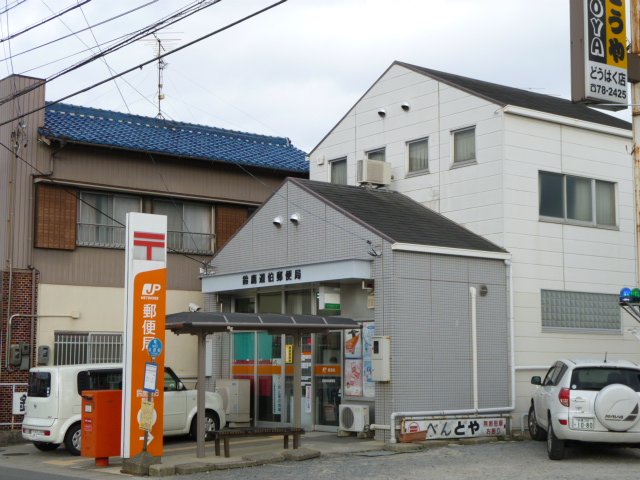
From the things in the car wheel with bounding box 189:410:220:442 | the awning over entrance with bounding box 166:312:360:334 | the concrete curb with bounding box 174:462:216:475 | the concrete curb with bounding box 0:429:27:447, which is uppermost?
the awning over entrance with bounding box 166:312:360:334

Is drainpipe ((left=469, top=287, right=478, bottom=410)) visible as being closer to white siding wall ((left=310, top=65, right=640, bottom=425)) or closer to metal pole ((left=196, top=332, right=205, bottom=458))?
white siding wall ((left=310, top=65, right=640, bottom=425))

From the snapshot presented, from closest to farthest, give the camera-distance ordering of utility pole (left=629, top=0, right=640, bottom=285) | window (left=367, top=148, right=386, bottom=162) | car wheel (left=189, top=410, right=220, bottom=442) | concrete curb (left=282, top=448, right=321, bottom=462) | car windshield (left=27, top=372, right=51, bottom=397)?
concrete curb (left=282, top=448, right=321, bottom=462), utility pole (left=629, top=0, right=640, bottom=285), car windshield (left=27, top=372, right=51, bottom=397), car wheel (left=189, top=410, right=220, bottom=442), window (left=367, top=148, right=386, bottom=162)

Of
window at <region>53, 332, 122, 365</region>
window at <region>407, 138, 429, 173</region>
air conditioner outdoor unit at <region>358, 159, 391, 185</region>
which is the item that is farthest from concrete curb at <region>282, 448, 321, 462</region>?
window at <region>53, 332, 122, 365</region>

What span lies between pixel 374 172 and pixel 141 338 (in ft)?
28.2

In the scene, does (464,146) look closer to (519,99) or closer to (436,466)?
(519,99)

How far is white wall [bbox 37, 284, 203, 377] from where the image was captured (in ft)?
71.7

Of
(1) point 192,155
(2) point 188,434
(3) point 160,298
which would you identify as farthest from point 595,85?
(1) point 192,155

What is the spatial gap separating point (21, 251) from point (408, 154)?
975cm

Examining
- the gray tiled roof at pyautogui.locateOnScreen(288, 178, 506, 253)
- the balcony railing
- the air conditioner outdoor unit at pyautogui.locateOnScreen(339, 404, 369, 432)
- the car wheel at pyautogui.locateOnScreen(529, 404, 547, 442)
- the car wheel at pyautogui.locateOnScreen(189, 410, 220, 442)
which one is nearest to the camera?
the car wheel at pyautogui.locateOnScreen(529, 404, 547, 442)

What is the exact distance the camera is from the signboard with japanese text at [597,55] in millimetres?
15562

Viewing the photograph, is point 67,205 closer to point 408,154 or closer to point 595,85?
point 408,154

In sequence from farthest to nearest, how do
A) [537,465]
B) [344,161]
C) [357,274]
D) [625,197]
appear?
1. [344,161]
2. [625,197]
3. [357,274]
4. [537,465]

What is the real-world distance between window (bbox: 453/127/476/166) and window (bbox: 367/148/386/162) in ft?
7.69

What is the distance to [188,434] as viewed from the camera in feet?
62.1
